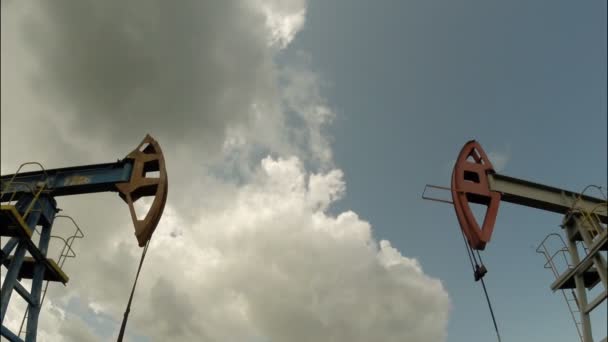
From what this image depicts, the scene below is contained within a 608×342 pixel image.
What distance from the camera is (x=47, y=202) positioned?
9.76 m

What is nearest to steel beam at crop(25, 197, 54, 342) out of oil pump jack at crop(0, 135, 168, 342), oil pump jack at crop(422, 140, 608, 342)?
oil pump jack at crop(0, 135, 168, 342)

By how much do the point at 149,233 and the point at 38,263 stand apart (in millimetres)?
2764

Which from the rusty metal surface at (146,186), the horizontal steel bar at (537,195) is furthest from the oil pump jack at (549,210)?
the rusty metal surface at (146,186)

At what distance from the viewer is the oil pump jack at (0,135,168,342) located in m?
8.48

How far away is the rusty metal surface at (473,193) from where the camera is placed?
9281 mm

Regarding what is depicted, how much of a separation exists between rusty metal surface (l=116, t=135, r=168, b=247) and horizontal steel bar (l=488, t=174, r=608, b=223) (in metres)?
7.75

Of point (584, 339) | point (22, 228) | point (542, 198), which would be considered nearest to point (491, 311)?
point (584, 339)

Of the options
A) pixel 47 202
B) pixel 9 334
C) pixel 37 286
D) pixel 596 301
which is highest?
pixel 47 202

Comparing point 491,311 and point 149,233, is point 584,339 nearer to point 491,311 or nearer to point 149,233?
point 491,311

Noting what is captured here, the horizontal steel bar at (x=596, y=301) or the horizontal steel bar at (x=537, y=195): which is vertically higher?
the horizontal steel bar at (x=537, y=195)

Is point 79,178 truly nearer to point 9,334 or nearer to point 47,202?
point 47,202

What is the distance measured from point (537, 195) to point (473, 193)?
186cm

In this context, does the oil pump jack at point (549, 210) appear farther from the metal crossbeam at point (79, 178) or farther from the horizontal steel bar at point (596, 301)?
the metal crossbeam at point (79, 178)

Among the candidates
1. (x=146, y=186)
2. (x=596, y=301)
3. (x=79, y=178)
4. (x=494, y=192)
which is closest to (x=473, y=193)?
(x=494, y=192)
